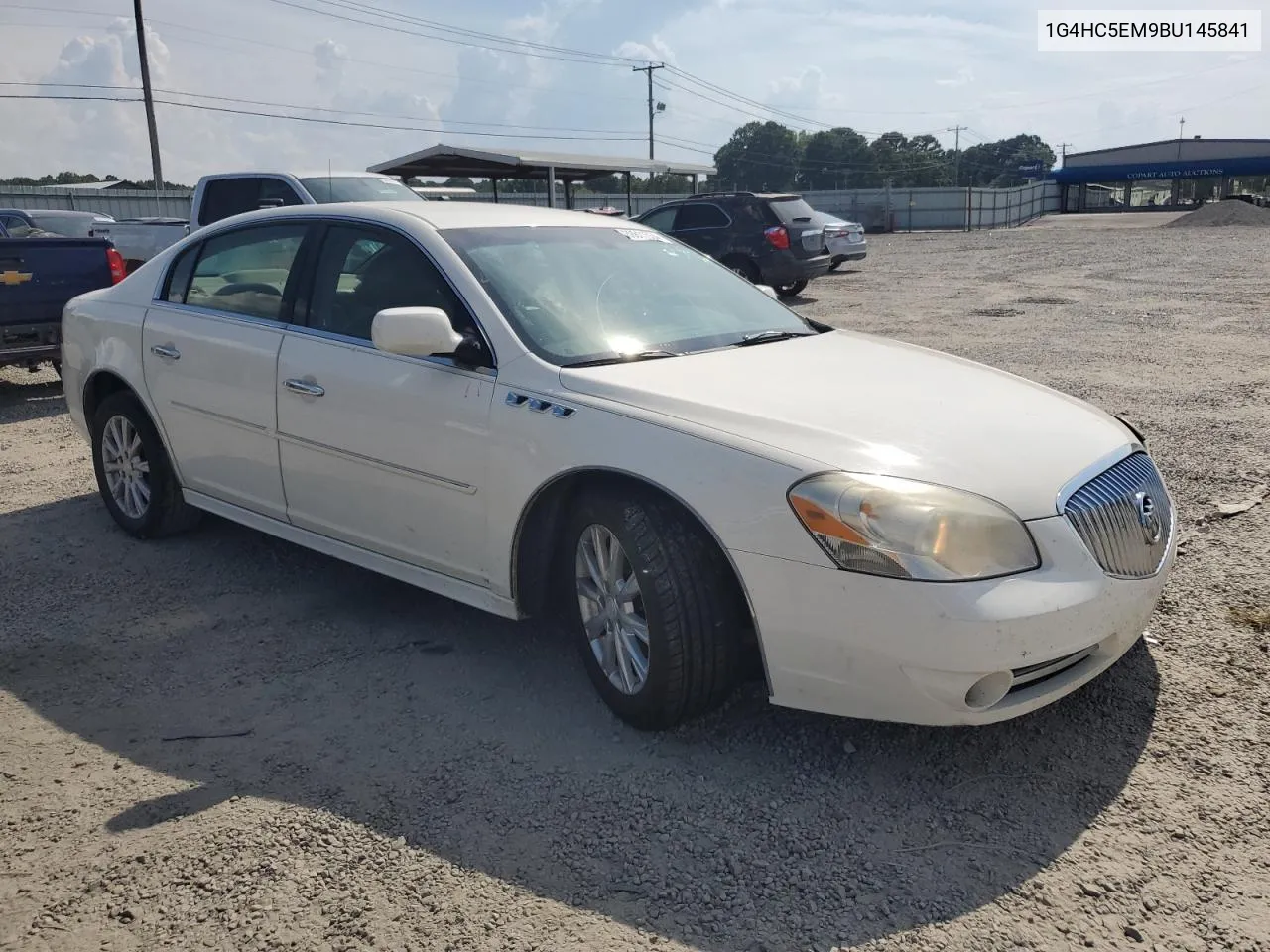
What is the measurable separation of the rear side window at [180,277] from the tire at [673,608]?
2.86m

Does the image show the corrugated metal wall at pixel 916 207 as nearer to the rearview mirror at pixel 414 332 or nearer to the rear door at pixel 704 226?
the rear door at pixel 704 226

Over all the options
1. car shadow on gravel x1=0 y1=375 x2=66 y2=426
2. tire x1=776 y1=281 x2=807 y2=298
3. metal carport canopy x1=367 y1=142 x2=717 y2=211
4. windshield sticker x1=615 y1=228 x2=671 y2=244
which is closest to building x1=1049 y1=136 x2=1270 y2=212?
metal carport canopy x1=367 y1=142 x2=717 y2=211

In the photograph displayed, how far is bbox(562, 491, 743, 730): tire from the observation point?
3172 millimetres

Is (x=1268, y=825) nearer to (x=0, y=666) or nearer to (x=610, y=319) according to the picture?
(x=610, y=319)

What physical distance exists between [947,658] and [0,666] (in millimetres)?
3456

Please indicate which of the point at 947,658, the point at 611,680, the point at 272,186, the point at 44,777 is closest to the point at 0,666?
the point at 44,777

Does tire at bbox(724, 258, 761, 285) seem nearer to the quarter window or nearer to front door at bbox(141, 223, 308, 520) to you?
the quarter window

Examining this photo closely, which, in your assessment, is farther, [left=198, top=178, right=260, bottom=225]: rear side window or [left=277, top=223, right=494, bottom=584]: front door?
[left=198, top=178, right=260, bottom=225]: rear side window

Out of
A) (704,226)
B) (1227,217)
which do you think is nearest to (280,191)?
(704,226)

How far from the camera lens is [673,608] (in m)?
3.17

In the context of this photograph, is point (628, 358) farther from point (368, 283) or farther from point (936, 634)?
point (936, 634)

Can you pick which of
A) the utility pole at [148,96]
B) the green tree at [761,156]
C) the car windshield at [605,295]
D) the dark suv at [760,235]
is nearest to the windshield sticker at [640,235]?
the car windshield at [605,295]

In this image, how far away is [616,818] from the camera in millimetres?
2990

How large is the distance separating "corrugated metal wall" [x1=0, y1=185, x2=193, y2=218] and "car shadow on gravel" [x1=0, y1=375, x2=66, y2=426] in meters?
25.2
